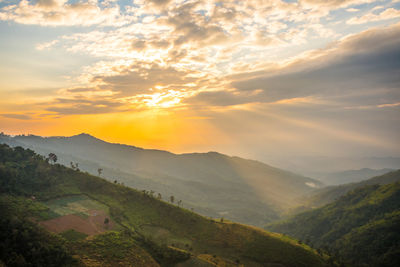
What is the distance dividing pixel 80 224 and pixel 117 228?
14.3 meters

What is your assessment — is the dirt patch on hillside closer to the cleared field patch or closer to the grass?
the cleared field patch

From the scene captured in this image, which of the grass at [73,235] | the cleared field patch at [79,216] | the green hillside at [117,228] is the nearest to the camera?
the green hillside at [117,228]

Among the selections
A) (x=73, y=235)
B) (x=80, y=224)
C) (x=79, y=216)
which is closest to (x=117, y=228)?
(x=80, y=224)

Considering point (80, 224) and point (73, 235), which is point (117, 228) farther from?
point (73, 235)

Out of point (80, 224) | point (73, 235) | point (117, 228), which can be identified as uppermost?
point (73, 235)

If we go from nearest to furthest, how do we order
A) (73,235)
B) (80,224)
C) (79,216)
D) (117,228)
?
(73,235) < (80,224) < (117,228) < (79,216)

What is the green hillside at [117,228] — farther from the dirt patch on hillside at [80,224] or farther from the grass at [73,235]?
the grass at [73,235]

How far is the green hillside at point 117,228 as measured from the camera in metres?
74.9

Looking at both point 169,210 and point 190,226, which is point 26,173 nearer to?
point 169,210

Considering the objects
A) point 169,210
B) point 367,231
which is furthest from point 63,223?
point 367,231

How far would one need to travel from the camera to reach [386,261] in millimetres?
144375

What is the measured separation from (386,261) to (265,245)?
3960 inches

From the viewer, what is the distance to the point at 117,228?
96.3 metres

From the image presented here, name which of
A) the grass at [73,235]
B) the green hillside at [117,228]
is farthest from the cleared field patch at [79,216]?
the grass at [73,235]
